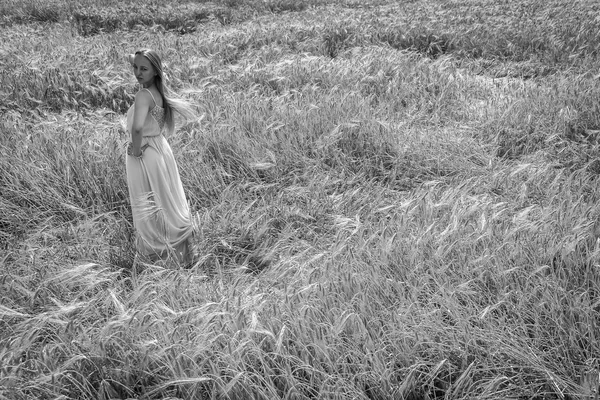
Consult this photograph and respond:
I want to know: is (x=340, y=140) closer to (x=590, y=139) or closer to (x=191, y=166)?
(x=191, y=166)

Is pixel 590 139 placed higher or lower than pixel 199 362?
lower

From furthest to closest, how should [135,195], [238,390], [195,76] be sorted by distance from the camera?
1. [195,76]
2. [135,195]
3. [238,390]

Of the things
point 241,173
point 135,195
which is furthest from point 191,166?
point 135,195

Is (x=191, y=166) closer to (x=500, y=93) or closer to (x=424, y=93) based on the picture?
(x=424, y=93)

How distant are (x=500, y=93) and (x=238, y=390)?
572cm

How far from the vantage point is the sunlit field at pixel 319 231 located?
8.31ft

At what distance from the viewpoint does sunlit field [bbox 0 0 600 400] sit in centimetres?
253

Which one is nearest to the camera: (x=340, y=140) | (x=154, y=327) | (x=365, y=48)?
(x=154, y=327)

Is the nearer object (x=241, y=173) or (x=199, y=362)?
(x=199, y=362)

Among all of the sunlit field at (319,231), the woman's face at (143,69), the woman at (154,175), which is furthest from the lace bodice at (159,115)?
the sunlit field at (319,231)

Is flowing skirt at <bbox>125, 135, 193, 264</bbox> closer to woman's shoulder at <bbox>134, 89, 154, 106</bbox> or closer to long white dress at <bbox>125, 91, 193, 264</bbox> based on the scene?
long white dress at <bbox>125, 91, 193, 264</bbox>

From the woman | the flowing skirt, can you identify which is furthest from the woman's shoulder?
the flowing skirt

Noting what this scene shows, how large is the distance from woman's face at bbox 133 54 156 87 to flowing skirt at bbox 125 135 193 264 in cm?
39

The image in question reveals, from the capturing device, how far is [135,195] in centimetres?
409
